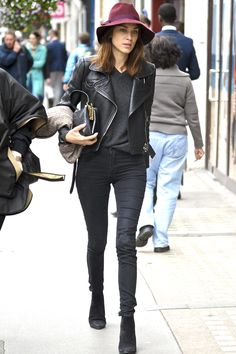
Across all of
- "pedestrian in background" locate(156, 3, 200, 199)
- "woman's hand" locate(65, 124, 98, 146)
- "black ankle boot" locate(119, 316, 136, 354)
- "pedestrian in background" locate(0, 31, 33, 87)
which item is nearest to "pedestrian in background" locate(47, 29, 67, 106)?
"pedestrian in background" locate(0, 31, 33, 87)

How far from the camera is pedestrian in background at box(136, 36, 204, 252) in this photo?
7.50 m

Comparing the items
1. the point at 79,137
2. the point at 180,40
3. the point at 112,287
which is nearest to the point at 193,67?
the point at 180,40

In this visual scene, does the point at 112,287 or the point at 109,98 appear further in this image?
the point at 112,287

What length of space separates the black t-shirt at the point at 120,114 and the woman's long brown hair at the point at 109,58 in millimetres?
44

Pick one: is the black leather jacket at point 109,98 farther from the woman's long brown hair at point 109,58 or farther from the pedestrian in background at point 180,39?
the pedestrian in background at point 180,39

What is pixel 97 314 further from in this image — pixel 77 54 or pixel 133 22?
pixel 77 54

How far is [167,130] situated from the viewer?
7.53 meters

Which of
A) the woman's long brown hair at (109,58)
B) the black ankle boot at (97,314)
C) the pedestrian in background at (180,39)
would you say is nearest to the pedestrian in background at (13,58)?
the pedestrian in background at (180,39)

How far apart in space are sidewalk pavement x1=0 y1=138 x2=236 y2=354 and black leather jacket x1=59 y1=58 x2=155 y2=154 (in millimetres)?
1079

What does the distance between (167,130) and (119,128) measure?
7.74 feet

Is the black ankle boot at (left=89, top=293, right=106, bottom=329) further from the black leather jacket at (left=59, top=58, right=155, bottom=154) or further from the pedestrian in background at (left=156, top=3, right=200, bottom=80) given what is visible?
the pedestrian in background at (left=156, top=3, right=200, bottom=80)

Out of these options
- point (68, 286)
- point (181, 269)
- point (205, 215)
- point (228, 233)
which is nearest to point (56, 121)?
point (68, 286)

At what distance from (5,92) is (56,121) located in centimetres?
45

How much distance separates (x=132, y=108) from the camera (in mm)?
5188
